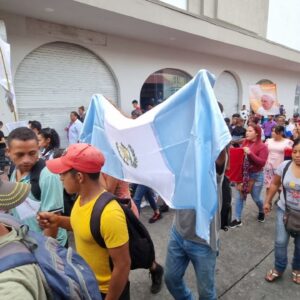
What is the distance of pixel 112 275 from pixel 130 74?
31.1ft

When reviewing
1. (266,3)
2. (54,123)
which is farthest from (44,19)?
(266,3)

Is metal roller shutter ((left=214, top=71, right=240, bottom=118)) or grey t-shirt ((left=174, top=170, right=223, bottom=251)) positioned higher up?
metal roller shutter ((left=214, top=71, right=240, bottom=118))

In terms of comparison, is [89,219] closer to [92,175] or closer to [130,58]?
[92,175]

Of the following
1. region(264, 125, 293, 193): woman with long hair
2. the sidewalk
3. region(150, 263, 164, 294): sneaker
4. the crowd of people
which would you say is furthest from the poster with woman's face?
region(150, 263, 164, 294): sneaker

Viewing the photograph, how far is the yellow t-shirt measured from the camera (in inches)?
58.9

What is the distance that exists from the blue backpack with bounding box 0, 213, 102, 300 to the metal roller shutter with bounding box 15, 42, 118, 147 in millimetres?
7764

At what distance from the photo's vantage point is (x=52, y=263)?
898 mm

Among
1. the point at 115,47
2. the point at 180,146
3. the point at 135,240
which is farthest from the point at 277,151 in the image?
the point at 115,47

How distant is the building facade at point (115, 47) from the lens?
7637 millimetres

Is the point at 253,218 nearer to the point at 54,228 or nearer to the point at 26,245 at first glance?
the point at 54,228

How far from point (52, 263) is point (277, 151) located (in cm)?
453

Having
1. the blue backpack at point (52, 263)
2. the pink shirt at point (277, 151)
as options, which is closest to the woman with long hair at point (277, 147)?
the pink shirt at point (277, 151)

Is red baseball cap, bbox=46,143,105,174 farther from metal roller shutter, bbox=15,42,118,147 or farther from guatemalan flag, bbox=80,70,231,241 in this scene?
metal roller shutter, bbox=15,42,118,147

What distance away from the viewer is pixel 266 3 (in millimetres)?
14797
